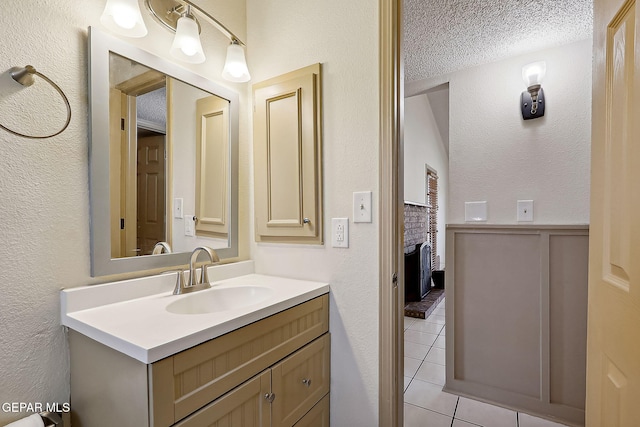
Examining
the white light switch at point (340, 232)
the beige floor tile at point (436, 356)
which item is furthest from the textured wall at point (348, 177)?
the beige floor tile at point (436, 356)


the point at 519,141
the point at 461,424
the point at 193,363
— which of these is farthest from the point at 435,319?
the point at 193,363

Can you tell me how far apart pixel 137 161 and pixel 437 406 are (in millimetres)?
2169

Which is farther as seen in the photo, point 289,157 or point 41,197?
point 289,157

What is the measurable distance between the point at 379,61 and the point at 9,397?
164 cm

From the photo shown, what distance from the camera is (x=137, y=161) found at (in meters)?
1.16

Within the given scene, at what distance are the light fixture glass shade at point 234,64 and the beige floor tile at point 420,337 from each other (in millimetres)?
2689

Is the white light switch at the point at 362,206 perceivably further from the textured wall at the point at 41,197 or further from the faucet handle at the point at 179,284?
the textured wall at the point at 41,197

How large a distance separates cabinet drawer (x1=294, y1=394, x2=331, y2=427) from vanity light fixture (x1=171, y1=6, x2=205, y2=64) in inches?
60.7

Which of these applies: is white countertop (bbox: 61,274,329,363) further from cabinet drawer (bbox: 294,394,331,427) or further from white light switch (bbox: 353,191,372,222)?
cabinet drawer (bbox: 294,394,331,427)

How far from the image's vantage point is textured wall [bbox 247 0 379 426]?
1.23 meters

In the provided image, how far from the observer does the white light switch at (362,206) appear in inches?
48.5

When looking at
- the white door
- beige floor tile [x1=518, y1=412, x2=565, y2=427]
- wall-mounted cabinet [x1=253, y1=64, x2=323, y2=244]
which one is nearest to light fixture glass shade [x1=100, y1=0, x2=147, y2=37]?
wall-mounted cabinet [x1=253, y1=64, x2=323, y2=244]

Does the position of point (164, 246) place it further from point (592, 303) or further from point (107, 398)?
point (592, 303)

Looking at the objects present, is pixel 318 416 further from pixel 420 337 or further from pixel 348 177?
pixel 420 337
